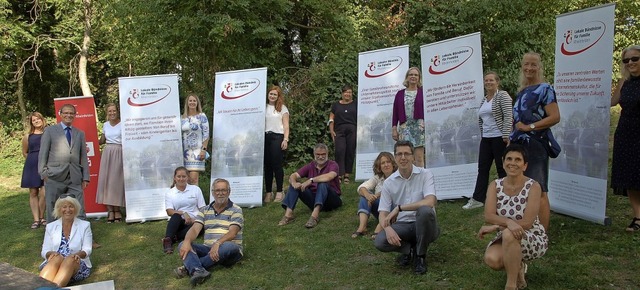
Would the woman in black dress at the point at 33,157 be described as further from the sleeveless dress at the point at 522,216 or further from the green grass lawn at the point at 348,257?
the sleeveless dress at the point at 522,216

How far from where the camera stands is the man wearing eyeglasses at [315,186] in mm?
6465

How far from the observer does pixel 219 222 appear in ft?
16.9

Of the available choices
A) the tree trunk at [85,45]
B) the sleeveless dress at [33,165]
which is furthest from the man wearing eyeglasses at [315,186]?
the tree trunk at [85,45]

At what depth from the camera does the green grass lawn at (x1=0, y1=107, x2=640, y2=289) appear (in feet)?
13.7

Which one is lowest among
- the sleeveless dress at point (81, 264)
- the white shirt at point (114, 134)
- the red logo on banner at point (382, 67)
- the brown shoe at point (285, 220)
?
the sleeveless dress at point (81, 264)

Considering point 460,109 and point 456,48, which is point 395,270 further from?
point 456,48

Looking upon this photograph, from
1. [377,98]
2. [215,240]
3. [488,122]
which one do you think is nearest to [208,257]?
[215,240]

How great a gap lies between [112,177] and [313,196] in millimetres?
2909

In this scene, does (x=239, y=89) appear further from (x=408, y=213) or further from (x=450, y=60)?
(x=408, y=213)

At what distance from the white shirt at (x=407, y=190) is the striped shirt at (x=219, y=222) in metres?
1.40

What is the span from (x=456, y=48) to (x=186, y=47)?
6.97 m

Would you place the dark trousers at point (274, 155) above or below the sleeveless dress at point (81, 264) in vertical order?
above

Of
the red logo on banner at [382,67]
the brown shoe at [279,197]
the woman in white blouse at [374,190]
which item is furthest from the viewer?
the red logo on banner at [382,67]

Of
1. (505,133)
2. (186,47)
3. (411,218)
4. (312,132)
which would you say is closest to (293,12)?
(186,47)
